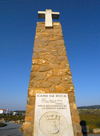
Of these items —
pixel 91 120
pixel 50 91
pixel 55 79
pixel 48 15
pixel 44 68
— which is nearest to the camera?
pixel 50 91

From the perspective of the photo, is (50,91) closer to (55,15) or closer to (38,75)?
(38,75)

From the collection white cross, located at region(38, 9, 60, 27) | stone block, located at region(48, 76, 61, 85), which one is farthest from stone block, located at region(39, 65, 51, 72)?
white cross, located at region(38, 9, 60, 27)

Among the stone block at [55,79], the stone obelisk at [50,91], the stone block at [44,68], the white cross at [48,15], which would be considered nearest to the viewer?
the stone obelisk at [50,91]

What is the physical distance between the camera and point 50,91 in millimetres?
2535

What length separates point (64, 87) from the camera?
2.62m

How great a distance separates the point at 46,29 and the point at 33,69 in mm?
1763

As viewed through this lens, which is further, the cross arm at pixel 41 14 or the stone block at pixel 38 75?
the cross arm at pixel 41 14

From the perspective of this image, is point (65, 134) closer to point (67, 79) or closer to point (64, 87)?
point (64, 87)

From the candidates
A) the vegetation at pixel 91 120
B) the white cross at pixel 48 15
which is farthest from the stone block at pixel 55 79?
the vegetation at pixel 91 120

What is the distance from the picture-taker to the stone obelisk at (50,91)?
206cm

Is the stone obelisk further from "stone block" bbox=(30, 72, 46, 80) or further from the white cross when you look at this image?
the white cross

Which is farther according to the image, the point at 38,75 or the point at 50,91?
the point at 38,75

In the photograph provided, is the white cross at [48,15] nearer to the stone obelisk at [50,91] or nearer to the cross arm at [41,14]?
the cross arm at [41,14]

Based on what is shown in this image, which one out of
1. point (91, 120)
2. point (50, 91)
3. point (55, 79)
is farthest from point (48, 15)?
point (91, 120)
